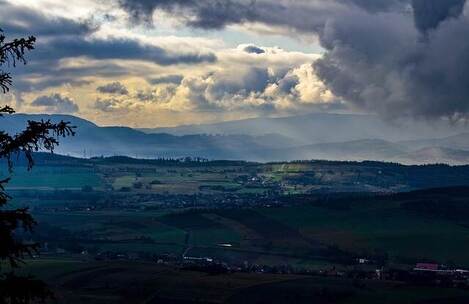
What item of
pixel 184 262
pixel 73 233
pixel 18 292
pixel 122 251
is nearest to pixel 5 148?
pixel 18 292

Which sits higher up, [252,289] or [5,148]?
[5,148]

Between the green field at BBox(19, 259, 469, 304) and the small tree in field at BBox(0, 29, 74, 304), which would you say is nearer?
the small tree in field at BBox(0, 29, 74, 304)

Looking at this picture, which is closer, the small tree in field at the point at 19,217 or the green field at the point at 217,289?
the small tree in field at the point at 19,217

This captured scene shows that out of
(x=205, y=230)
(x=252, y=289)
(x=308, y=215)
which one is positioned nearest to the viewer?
(x=252, y=289)

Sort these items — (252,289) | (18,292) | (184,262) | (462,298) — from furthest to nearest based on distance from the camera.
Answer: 1. (184,262)
2. (252,289)
3. (462,298)
4. (18,292)

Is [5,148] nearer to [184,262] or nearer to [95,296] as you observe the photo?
[95,296]

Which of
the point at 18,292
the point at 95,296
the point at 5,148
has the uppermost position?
the point at 5,148

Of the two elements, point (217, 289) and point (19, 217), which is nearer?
point (19, 217)

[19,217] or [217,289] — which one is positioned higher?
[19,217]

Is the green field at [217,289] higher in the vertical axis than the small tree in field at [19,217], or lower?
lower

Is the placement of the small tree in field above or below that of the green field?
above

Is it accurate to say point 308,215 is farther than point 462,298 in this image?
Yes
